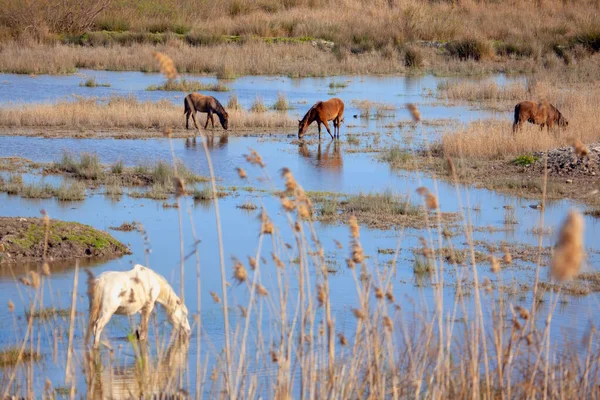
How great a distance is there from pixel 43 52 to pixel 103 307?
30261 millimetres

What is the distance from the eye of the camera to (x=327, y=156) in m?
19.4

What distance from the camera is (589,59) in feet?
119

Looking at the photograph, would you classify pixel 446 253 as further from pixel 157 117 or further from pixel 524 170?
pixel 157 117

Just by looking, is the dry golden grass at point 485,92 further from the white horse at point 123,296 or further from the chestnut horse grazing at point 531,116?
the white horse at point 123,296

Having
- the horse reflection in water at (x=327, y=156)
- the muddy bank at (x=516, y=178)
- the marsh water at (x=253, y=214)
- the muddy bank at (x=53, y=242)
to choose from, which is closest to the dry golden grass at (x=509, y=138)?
the muddy bank at (x=516, y=178)

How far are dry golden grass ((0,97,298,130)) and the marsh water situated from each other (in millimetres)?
1147

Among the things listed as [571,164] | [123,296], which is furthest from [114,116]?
[123,296]

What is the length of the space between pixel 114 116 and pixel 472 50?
2130 cm

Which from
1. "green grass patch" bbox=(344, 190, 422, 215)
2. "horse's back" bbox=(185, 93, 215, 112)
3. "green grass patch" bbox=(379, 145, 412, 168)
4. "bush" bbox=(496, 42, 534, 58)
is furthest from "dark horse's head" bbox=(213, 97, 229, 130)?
"bush" bbox=(496, 42, 534, 58)

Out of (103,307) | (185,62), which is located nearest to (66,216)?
(103,307)

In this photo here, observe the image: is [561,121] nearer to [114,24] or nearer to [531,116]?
[531,116]

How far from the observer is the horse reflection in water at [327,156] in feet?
59.6

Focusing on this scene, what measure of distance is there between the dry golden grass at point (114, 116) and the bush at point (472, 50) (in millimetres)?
17571

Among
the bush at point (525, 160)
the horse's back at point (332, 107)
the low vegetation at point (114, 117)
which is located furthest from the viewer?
the low vegetation at point (114, 117)
